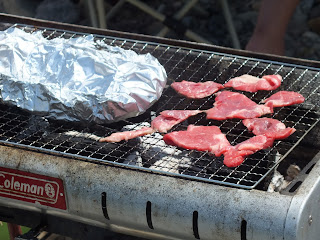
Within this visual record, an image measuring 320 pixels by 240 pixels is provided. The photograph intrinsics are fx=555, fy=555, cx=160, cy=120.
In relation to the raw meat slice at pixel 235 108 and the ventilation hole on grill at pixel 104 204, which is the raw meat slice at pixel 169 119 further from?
the ventilation hole on grill at pixel 104 204

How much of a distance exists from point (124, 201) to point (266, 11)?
2.64 m

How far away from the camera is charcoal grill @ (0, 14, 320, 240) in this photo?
1762mm

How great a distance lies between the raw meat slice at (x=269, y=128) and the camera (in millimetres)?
2092

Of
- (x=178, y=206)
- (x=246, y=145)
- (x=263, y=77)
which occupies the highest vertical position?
(x=263, y=77)

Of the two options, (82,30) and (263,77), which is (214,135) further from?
(82,30)

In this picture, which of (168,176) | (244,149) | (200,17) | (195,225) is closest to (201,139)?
(244,149)

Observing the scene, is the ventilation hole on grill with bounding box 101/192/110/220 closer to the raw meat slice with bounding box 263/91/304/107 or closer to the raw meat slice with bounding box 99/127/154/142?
the raw meat slice with bounding box 99/127/154/142

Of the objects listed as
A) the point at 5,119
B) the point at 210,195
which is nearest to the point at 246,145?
the point at 210,195

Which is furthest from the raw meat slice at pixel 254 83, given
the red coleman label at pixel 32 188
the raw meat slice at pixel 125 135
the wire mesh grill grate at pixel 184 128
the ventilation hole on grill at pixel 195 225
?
the red coleman label at pixel 32 188

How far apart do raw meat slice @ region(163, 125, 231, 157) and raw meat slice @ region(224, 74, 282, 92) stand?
33 cm

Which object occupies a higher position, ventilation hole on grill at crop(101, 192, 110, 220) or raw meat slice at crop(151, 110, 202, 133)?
raw meat slice at crop(151, 110, 202, 133)

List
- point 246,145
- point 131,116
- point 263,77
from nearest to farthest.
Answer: point 246,145, point 131,116, point 263,77

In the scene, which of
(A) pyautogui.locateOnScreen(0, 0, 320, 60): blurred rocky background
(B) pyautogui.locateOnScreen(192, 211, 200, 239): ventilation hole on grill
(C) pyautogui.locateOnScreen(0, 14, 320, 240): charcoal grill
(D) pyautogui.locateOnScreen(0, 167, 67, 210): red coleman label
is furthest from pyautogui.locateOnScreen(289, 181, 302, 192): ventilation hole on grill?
(A) pyautogui.locateOnScreen(0, 0, 320, 60): blurred rocky background

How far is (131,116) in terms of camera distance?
7.41 ft
